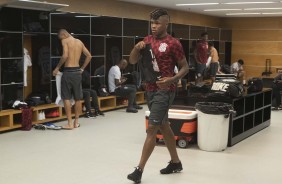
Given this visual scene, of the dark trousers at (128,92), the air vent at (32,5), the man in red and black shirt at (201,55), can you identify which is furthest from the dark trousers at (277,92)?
the air vent at (32,5)

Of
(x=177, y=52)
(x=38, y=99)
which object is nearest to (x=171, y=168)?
(x=177, y=52)

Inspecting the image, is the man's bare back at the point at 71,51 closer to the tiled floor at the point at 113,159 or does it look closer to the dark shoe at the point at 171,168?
the tiled floor at the point at 113,159

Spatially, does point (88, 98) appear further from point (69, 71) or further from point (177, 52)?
point (177, 52)

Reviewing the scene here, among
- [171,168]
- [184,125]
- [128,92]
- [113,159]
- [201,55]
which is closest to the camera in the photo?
[171,168]

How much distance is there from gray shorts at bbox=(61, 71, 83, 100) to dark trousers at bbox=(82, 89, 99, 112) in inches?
35.6

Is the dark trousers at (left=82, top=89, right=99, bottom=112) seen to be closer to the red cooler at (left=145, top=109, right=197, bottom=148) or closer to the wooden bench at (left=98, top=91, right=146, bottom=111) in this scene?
the wooden bench at (left=98, top=91, right=146, bottom=111)

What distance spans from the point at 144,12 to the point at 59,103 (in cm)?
492

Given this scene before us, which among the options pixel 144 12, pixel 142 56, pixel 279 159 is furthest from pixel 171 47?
pixel 144 12

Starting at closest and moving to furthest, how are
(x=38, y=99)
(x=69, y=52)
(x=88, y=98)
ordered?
(x=69, y=52), (x=38, y=99), (x=88, y=98)

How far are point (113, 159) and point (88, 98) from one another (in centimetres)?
306

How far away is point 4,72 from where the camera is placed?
22.2 feet

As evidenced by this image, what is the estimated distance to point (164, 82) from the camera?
12.6 feet

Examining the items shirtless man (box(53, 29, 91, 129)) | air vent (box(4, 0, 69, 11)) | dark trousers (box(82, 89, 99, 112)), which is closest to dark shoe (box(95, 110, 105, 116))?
dark trousers (box(82, 89, 99, 112))

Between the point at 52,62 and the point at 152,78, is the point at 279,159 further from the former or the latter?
the point at 52,62
